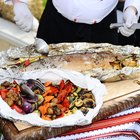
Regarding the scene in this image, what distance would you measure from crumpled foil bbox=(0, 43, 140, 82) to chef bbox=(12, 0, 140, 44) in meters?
0.14

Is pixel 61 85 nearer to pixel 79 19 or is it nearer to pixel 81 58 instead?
pixel 81 58

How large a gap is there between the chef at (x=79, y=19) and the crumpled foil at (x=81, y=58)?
140 mm

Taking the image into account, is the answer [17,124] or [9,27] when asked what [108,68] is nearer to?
[17,124]

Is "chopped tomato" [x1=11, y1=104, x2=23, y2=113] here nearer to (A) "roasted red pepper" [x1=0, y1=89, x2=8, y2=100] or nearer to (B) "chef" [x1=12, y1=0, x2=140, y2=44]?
(A) "roasted red pepper" [x1=0, y1=89, x2=8, y2=100]

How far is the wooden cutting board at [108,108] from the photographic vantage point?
80 cm

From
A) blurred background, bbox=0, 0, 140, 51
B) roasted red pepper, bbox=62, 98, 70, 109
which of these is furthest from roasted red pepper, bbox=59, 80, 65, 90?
blurred background, bbox=0, 0, 140, 51

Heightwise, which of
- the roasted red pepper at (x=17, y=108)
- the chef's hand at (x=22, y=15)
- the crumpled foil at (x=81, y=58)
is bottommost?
the roasted red pepper at (x=17, y=108)

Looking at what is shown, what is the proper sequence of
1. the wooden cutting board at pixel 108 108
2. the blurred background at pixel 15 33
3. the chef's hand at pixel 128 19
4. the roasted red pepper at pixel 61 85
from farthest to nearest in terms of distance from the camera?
the blurred background at pixel 15 33 → the chef's hand at pixel 128 19 → the roasted red pepper at pixel 61 85 → the wooden cutting board at pixel 108 108

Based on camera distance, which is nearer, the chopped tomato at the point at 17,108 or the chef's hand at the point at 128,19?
the chopped tomato at the point at 17,108

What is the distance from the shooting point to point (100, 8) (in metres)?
1.25

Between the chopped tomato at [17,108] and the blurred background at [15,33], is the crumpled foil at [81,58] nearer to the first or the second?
the chopped tomato at [17,108]

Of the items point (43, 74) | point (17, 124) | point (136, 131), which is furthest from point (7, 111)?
point (136, 131)

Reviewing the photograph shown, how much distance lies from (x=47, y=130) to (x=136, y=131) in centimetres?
28

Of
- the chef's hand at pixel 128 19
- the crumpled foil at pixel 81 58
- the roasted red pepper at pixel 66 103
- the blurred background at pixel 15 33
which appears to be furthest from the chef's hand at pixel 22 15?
the blurred background at pixel 15 33
